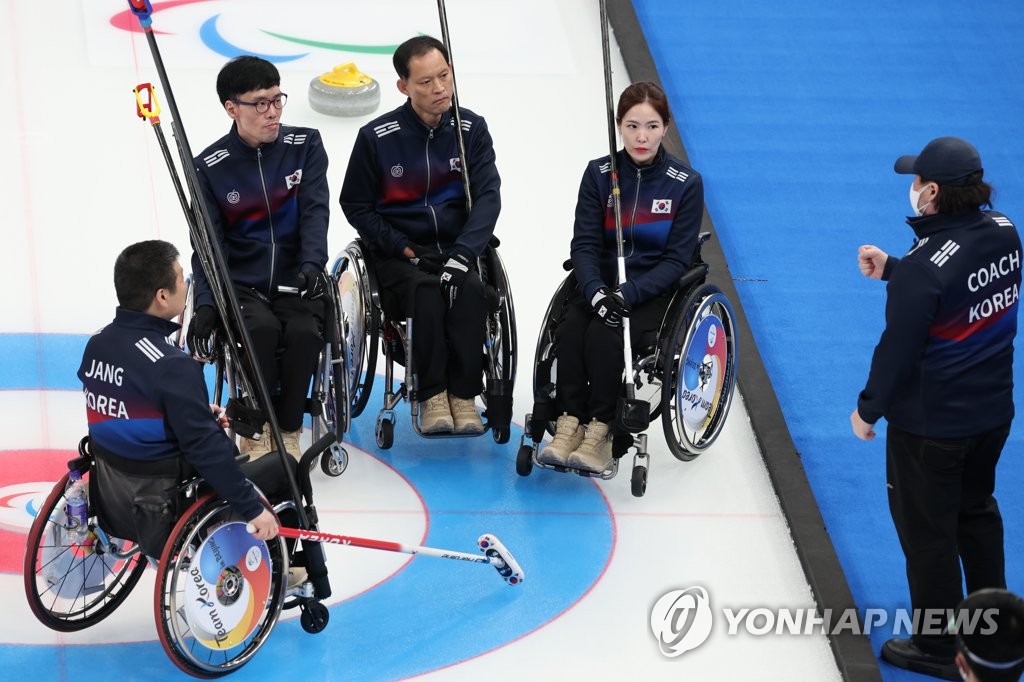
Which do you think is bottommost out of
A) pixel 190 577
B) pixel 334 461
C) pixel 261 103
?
pixel 334 461

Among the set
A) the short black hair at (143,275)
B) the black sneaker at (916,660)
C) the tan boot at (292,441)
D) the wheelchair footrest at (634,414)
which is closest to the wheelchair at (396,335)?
the tan boot at (292,441)

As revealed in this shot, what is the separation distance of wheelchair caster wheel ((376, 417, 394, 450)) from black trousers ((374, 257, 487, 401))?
0.53 feet

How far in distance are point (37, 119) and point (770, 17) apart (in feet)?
13.1

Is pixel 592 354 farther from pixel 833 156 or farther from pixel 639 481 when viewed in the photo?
pixel 833 156

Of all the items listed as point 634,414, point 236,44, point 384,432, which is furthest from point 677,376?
point 236,44

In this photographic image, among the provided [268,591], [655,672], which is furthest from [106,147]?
[655,672]

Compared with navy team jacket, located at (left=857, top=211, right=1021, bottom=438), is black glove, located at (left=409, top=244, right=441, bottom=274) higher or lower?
lower

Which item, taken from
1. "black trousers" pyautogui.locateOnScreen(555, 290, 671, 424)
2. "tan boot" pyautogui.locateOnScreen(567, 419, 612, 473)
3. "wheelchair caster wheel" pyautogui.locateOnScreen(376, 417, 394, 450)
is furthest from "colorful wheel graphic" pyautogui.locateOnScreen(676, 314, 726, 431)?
"wheelchair caster wheel" pyautogui.locateOnScreen(376, 417, 394, 450)

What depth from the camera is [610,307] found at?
167 inches

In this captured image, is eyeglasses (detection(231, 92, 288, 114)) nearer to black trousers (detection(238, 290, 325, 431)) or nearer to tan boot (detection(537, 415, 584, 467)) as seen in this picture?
black trousers (detection(238, 290, 325, 431))

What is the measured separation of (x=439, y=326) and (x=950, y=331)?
1623 millimetres

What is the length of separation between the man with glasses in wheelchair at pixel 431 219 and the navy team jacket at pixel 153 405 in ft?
3.86

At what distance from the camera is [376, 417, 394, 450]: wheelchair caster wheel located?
14.9 feet
